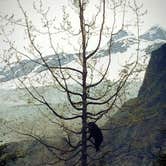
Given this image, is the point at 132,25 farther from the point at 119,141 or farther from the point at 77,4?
the point at 119,141

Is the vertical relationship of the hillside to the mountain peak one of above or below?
below

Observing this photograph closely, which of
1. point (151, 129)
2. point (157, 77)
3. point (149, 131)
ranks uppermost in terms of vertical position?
point (157, 77)

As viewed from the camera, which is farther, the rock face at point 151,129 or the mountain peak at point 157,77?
the mountain peak at point 157,77

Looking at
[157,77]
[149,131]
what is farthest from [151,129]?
[157,77]

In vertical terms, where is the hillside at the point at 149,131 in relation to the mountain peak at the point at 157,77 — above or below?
below

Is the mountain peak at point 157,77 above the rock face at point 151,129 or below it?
above

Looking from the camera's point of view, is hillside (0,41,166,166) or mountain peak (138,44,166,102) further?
mountain peak (138,44,166,102)

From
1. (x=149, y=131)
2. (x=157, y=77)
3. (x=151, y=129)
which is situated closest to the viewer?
(x=151, y=129)

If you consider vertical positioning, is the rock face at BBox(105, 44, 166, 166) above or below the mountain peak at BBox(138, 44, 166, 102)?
below

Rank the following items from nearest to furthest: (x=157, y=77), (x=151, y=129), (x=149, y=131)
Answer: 1. (x=151, y=129)
2. (x=149, y=131)
3. (x=157, y=77)

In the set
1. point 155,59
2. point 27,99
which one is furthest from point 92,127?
point 155,59

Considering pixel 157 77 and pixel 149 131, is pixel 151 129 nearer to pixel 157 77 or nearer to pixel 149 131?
pixel 149 131

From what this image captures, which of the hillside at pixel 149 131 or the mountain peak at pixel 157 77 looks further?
the mountain peak at pixel 157 77

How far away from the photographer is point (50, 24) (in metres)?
11.5
